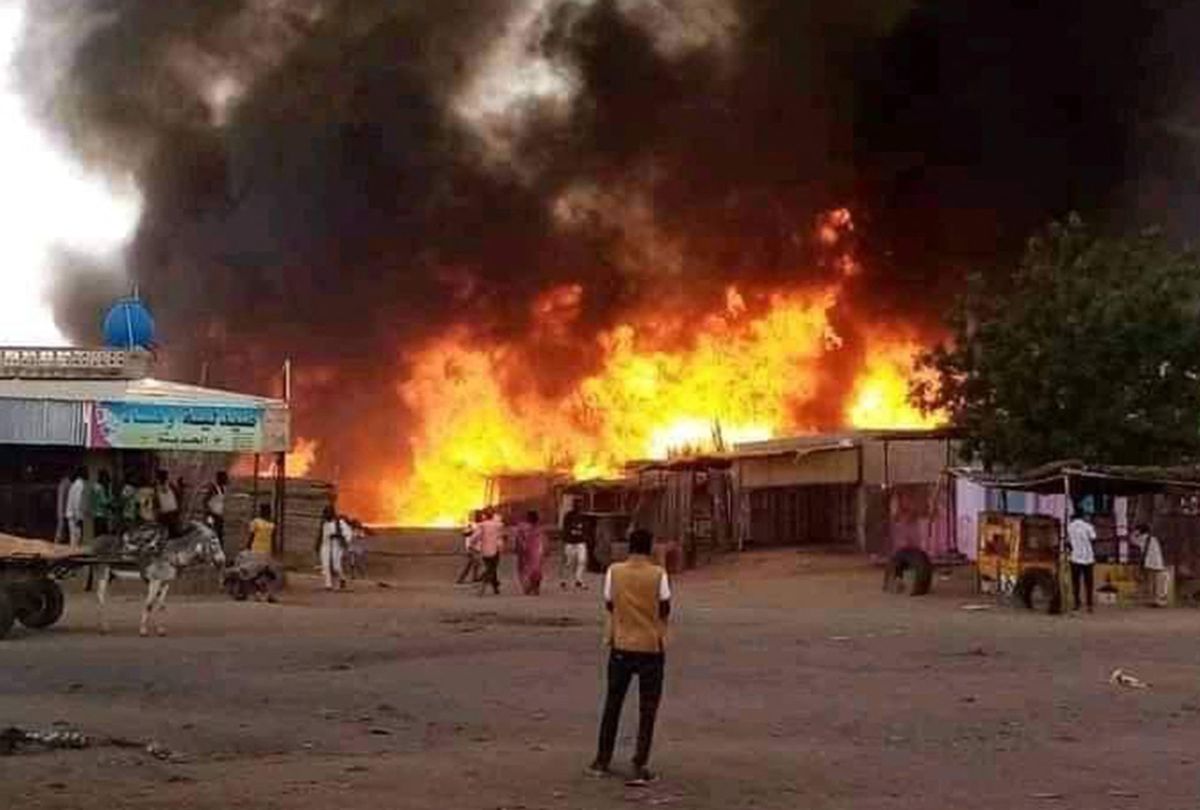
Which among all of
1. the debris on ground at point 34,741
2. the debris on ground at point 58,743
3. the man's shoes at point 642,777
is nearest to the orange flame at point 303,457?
the debris on ground at point 58,743

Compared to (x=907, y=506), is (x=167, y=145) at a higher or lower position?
higher

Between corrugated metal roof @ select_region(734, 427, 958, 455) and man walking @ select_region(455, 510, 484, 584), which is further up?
corrugated metal roof @ select_region(734, 427, 958, 455)

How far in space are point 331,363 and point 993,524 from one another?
2889cm

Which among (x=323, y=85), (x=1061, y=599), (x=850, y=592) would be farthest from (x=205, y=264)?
(x=1061, y=599)

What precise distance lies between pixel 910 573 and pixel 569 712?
1750 cm

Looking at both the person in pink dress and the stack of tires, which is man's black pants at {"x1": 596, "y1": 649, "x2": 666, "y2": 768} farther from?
the person in pink dress

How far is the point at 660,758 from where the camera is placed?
35.0 feet

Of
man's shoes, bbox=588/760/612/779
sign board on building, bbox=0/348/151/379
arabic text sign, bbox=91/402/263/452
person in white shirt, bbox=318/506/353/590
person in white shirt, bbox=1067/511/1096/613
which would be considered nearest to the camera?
man's shoes, bbox=588/760/612/779

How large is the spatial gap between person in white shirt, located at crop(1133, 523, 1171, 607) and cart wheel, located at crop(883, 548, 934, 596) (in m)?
3.56

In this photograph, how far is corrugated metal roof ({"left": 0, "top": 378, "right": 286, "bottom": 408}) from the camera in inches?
1070

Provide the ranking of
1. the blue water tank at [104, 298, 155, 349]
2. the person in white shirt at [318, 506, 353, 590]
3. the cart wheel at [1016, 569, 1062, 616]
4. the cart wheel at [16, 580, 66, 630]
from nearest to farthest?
the cart wheel at [16, 580, 66, 630] → the cart wheel at [1016, 569, 1062, 616] → the person in white shirt at [318, 506, 353, 590] → the blue water tank at [104, 298, 155, 349]

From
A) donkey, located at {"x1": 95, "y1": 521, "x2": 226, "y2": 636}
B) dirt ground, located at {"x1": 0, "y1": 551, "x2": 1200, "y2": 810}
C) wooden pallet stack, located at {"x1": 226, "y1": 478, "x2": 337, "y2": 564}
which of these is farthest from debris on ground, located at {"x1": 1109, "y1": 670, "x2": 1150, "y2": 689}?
wooden pallet stack, located at {"x1": 226, "y1": 478, "x2": 337, "y2": 564}

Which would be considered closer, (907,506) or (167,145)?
(907,506)

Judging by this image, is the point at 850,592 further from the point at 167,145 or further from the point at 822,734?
the point at 167,145
